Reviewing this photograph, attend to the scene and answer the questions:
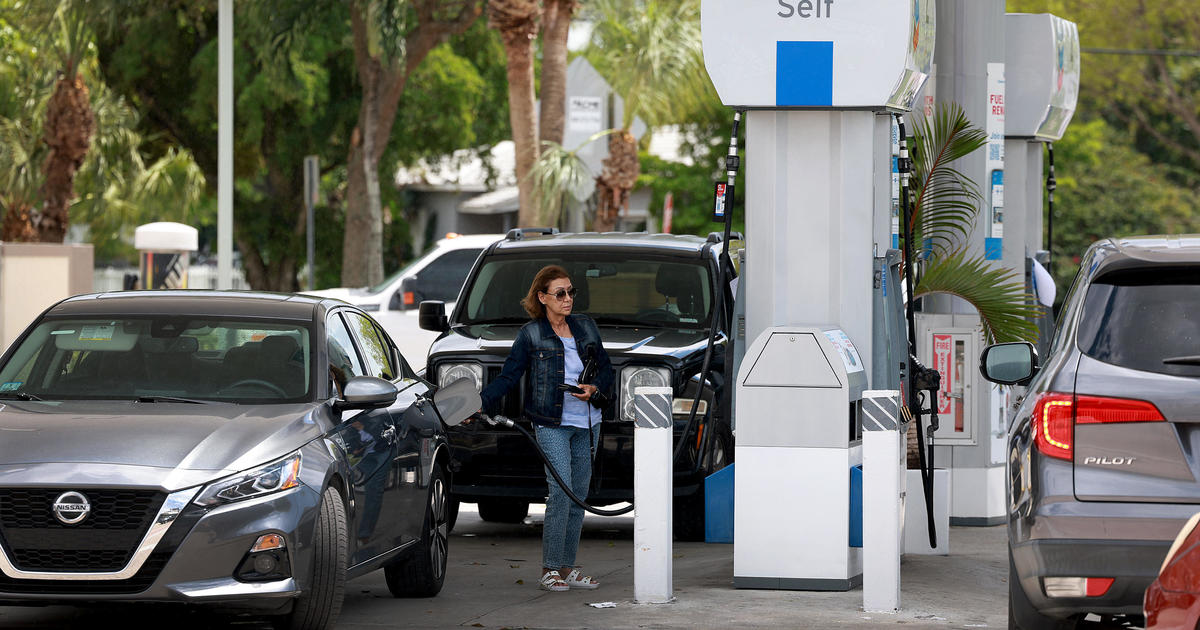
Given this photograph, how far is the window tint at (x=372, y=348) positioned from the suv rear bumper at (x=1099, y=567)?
3950 millimetres

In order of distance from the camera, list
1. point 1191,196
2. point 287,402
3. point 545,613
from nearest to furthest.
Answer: point 287,402
point 545,613
point 1191,196

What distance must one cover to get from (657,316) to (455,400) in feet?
7.04

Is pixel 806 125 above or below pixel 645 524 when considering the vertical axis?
above

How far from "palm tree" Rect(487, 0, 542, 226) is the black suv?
10.6m

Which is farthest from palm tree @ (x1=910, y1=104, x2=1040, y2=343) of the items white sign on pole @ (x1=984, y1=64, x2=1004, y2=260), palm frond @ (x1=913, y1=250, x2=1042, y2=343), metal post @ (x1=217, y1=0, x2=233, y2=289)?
metal post @ (x1=217, y1=0, x2=233, y2=289)

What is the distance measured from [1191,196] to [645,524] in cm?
4547

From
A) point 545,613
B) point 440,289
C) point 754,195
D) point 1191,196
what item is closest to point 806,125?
point 754,195

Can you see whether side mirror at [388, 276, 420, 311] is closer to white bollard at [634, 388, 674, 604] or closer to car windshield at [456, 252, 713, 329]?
car windshield at [456, 252, 713, 329]

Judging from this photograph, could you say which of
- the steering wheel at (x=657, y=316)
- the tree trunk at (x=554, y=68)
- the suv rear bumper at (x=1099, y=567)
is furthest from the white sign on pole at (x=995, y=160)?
the tree trunk at (x=554, y=68)

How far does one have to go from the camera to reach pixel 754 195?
9.43 metres

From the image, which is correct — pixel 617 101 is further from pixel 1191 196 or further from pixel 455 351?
pixel 1191 196

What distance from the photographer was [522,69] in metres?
23.7

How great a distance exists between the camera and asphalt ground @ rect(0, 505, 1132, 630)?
8.34m

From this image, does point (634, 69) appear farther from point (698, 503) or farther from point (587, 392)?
point (587, 392)
